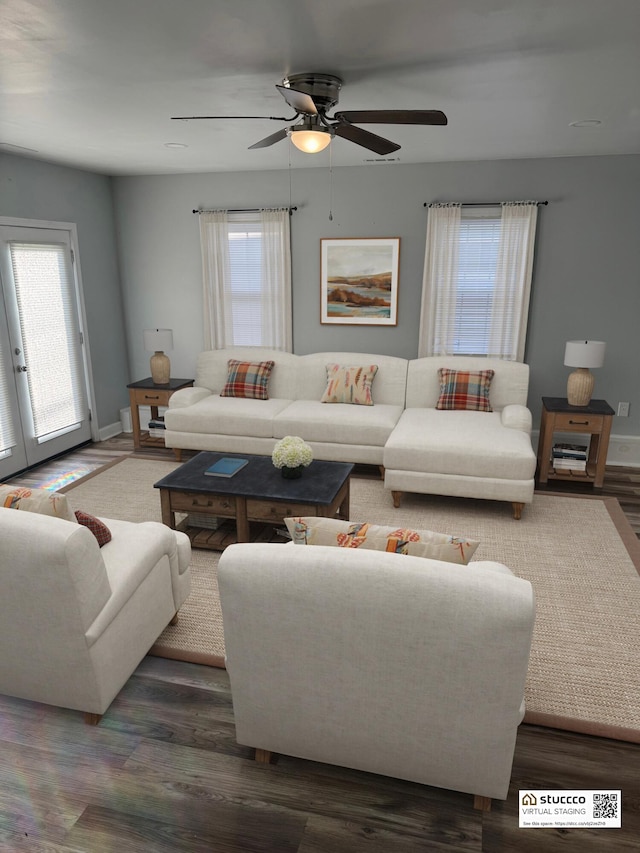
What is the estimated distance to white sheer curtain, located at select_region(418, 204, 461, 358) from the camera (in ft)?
17.7

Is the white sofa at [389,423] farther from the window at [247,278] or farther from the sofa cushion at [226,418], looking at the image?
the window at [247,278]

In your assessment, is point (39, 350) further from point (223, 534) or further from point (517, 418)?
point (517, 418)

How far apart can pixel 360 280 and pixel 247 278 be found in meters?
1.17

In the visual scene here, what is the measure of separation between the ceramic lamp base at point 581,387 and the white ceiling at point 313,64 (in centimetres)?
177

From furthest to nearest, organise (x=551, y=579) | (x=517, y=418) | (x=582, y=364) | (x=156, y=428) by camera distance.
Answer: (x=156, y=428) → (x=582, y=364) → (x=517, y=418) → (x=551, y=579)

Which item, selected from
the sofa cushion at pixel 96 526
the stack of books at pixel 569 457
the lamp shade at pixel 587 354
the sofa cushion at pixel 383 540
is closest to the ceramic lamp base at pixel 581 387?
the lamp shade at pixel 587 354

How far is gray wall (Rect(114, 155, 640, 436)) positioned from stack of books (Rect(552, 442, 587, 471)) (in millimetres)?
729

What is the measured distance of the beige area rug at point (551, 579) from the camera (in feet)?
8.23

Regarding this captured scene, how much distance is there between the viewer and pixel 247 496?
353 centimetres

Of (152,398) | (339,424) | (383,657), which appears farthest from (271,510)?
(152,398)

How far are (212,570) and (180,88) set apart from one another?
265 centimetres

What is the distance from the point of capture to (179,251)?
6.20m

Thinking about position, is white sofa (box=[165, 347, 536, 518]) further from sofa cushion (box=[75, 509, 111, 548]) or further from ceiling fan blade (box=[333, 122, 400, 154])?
sofa cushion (box=[75, 509, 111, 548])

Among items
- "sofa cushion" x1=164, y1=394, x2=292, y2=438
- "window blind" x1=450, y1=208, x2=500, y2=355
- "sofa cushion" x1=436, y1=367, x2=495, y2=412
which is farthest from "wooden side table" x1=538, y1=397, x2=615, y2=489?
"sofa cushion" x1=164, y1=394, x2=292, y2=438
